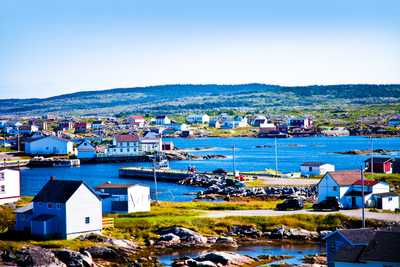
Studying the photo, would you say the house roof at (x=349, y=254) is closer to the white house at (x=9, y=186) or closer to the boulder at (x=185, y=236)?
the boulder at (x=185, y=236)

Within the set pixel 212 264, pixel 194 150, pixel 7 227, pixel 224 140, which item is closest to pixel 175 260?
pixel 212 264

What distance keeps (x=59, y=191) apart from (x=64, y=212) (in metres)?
1.51

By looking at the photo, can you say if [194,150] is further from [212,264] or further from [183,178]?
[212,264]

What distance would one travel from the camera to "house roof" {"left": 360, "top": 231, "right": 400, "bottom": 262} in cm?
2527

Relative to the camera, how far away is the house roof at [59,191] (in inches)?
1490

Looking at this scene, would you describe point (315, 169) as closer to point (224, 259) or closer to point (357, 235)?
point (224, 259)

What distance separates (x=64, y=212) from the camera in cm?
3725

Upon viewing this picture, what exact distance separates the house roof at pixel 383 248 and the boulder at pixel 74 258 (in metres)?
12.2

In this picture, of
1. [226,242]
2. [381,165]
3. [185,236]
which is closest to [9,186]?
[185,236]

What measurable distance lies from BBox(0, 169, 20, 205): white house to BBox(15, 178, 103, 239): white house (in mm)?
10499

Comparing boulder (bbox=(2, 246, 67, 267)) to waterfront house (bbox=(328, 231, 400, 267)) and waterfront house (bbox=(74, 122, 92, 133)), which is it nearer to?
waterfront house (bbox=(328, 231, 400, 267))

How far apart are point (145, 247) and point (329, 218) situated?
991 cm

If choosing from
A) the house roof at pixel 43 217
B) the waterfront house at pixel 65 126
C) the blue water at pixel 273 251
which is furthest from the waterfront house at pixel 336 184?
the waterfront house at pixel 65 126

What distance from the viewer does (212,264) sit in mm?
33000
